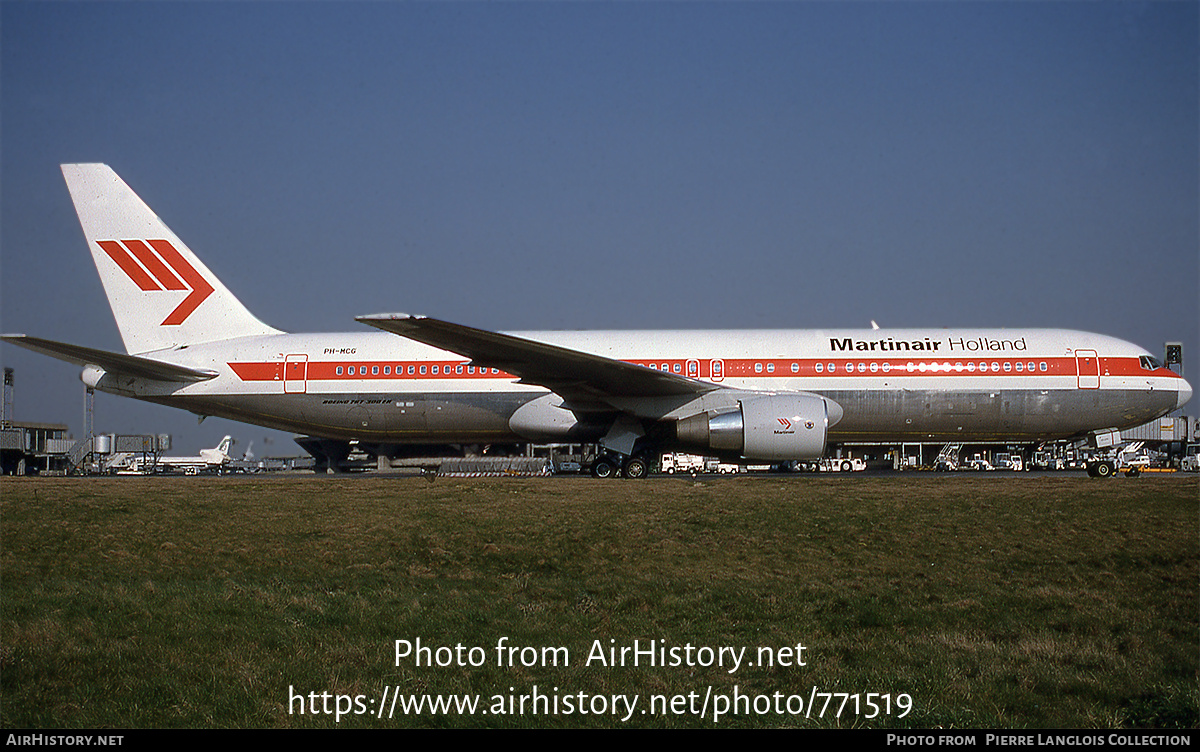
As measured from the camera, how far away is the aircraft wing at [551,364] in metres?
17.9

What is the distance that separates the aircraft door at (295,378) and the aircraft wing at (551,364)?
5301mm

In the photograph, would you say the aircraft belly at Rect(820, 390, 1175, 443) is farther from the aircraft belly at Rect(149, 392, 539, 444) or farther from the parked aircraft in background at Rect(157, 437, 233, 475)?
the parked aircraft in background at Rect(157, 437, 233, 475)

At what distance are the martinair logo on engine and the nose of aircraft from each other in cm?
2577

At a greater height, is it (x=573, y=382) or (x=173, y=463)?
(x=573, y=382)

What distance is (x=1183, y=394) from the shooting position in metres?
22.7

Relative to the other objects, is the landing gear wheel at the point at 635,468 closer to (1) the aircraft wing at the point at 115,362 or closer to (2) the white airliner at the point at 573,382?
(2) the white airliner at the point at 573,382

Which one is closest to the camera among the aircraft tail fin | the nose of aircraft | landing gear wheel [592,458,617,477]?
landing gear wheel [592,458,617,477]

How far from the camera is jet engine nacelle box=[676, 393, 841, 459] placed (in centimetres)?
1903

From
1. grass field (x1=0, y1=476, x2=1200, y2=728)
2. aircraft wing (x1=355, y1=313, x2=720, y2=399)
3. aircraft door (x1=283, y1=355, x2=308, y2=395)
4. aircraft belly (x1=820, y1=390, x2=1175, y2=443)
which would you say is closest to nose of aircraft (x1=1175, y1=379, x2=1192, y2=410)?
aircraft belly (x1=820, y1=390, x2=1175, y2=443)

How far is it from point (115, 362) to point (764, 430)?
1544 cm

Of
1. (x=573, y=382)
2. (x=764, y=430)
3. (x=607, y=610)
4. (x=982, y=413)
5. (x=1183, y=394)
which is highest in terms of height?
(x=573, y=382)

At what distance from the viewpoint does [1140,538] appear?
1070 cm

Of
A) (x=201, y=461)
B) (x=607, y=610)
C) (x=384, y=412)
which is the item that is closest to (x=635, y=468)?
(x=384, y=412)

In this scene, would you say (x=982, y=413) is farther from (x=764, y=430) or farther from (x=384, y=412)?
(x=384, y=412)
